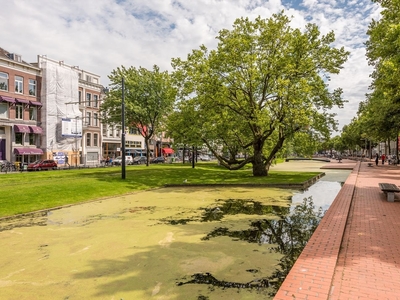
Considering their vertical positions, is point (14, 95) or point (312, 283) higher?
point (14, 95)

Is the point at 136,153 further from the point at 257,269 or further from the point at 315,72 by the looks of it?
the point at 257,269

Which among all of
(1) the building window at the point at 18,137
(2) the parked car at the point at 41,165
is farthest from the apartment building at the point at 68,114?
(2) the parked car at the point at 41,165

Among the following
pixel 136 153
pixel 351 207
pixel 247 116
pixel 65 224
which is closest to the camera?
pixel 65 224

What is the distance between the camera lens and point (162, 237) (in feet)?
28.0

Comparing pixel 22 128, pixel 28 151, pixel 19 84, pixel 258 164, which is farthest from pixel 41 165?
pixel 258 164

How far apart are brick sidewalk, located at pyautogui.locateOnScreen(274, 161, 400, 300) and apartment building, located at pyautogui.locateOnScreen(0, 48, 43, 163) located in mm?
40877

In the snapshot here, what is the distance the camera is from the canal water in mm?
5340

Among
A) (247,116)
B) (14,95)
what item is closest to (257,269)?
(247,116)

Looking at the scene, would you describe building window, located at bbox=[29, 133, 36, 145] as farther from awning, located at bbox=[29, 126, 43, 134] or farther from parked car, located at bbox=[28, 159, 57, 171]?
parked car, located at bbox=[28, 159, 57, 171]

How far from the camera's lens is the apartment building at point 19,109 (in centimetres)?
3809

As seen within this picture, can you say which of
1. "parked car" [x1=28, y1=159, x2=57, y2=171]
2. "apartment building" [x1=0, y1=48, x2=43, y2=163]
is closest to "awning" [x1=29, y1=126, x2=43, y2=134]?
"apartment building" [x1=0, y1=48, x2=43, y2=163]

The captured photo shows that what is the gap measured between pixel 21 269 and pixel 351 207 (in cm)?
1141

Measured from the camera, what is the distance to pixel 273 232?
8.90 m

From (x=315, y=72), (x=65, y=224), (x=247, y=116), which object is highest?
(x=315, y=72)
